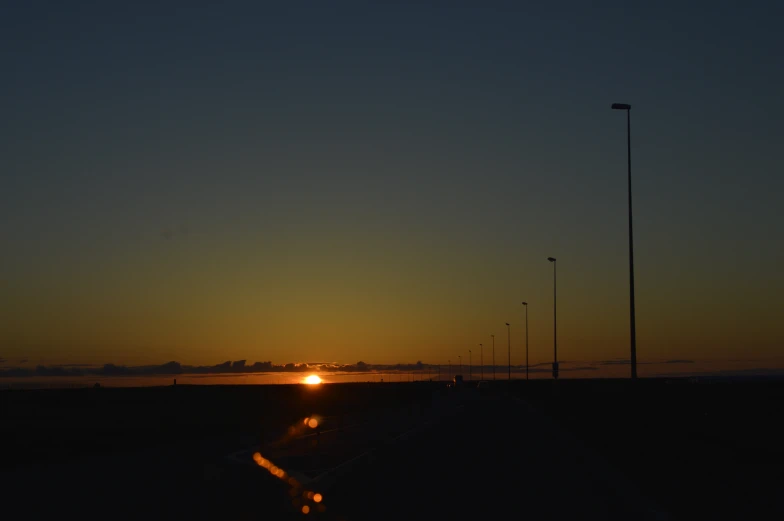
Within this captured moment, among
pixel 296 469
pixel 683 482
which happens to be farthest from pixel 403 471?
pixel 683 482

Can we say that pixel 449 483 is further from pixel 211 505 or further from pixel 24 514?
pixel 24 514

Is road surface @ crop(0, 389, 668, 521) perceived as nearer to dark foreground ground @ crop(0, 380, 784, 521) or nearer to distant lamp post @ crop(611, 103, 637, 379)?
dark foreground ground @ crop(0, 380, 784, 521)

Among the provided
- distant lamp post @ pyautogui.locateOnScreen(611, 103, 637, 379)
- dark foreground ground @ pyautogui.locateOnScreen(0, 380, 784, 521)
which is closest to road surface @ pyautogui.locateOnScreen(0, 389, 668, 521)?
dark foreground ground @ pyautogui.locateOnScreen(0, 380, 784, 521)

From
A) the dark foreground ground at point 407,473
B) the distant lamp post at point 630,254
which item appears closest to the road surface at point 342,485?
the dark foreground ground at point 407,473

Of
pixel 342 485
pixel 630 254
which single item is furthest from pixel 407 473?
pixel 630 254

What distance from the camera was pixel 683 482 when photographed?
17.9 m

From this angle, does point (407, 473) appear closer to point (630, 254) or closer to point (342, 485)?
point (342, 485)

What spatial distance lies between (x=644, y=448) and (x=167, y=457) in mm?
14020

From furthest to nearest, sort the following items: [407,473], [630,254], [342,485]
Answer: [630,254] < [407,473] < [342,485]

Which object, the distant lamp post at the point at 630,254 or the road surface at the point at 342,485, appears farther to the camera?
the distant lamp post at the point at 630,254

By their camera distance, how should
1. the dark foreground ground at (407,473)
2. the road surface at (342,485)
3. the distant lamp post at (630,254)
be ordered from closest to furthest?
1. the road surface at (342,485)
2. the dark foreground ground at (407,473)
3. the distant lamp post at (630,254)

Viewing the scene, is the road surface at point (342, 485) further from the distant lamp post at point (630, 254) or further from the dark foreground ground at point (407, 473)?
the distant lamp post at point (630, 254)

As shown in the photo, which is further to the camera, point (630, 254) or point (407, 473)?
point (630, 254)

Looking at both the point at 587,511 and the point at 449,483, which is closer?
the point at 587,511
